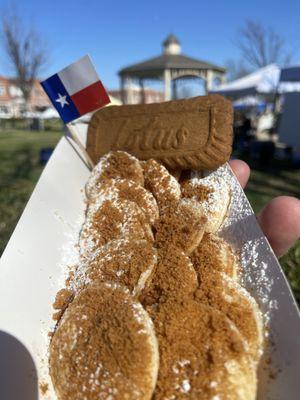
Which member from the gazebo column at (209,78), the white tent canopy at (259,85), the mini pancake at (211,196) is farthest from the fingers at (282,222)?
the gazebo column at (209,78)

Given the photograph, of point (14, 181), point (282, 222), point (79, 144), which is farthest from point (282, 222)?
point (14, 181)

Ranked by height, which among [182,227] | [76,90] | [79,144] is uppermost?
[76,90]

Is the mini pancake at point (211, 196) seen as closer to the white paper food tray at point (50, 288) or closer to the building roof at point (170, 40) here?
the white paper food tray at point (50, 288)

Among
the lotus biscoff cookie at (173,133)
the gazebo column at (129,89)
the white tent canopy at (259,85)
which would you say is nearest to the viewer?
the lotus biscoff cookie at (173,133)

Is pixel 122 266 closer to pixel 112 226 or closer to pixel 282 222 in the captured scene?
pixel 112 226

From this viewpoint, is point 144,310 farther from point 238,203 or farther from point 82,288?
point 238,203

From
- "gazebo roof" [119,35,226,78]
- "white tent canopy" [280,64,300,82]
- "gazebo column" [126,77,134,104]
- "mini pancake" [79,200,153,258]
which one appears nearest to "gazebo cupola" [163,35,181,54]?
"gazebo roof" [119,35,226,78]
